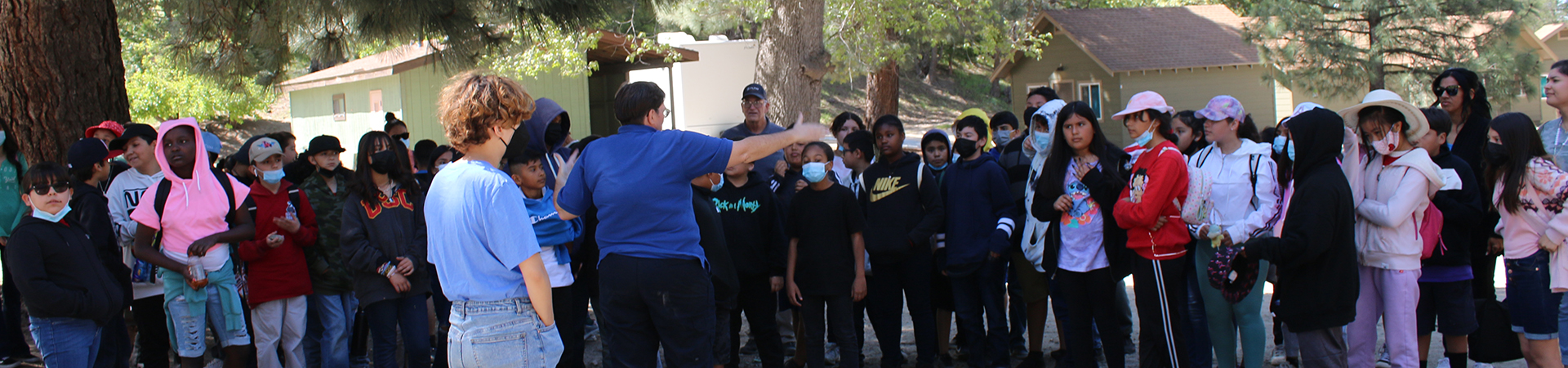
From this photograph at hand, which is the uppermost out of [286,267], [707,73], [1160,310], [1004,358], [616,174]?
[707,73]

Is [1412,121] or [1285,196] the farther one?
[1285,196]

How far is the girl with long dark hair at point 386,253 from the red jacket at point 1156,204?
339 cm

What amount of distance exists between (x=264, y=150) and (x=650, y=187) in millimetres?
2567

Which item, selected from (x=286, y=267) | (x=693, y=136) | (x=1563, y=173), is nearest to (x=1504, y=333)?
(x=1563, y=173)

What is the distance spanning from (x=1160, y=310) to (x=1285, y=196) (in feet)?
3.56

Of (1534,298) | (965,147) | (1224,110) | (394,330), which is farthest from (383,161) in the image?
(1534,298)

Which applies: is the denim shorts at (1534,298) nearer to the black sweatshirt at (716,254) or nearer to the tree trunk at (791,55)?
the black sweatshirt at (716,254)

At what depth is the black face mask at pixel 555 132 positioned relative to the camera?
454 centimetres

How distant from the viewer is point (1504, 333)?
4645 mm

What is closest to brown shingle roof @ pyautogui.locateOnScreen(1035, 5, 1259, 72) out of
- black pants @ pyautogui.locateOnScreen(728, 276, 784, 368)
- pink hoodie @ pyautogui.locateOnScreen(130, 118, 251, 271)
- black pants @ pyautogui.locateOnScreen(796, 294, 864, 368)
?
black pants @ pyautogui.locateOnScreen(728, 276, 784, 368)

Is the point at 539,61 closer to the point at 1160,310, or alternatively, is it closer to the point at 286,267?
the point at 286,267

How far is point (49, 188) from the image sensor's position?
400 cm

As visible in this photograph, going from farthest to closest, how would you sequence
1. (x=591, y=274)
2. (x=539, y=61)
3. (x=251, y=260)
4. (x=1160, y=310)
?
(x=539, y=61) → (x=591, y=274) → (x=251, y=260) → (x=1160, y=310)

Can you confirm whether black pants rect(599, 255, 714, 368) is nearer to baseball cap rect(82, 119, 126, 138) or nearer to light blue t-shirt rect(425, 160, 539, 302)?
light blue t-shirt rect(425, 160, 539, 302)
